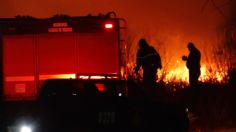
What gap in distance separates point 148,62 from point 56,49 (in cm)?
237

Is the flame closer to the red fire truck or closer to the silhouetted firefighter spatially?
the silhouetted firefighter

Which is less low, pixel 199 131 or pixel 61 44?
pixel 61 44

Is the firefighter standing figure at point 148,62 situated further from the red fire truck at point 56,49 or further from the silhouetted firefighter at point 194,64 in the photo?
the red fire truck at point 56,49

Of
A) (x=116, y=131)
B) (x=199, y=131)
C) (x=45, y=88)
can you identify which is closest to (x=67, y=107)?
(x=116, y=131)

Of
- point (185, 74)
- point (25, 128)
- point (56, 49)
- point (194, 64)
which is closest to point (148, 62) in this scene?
point (194, 64)

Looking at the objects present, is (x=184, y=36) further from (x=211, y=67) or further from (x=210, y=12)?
(x=211, y=67)

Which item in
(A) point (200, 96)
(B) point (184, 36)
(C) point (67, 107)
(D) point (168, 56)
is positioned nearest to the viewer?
(C) point (67, 107)

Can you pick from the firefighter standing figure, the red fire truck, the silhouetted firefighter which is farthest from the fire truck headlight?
the silhouetted firefighter

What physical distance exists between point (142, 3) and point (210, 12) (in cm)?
206

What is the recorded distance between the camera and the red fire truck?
13258 mm

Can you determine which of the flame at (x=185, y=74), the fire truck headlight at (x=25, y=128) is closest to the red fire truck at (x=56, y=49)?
the flame at (x=185, y=74)

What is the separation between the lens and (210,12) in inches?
762

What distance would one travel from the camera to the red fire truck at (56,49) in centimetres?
1326

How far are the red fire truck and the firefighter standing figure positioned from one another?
117cm
